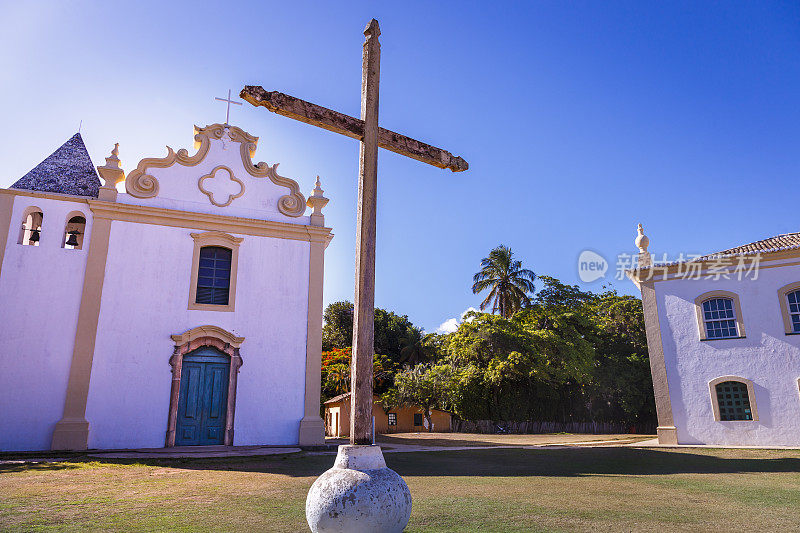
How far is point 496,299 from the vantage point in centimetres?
3447

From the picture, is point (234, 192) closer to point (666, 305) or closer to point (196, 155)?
point (196, 155)

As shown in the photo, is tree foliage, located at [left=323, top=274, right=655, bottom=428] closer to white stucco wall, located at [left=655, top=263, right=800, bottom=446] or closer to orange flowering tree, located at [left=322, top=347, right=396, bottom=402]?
orange flowering tree, located at [left=322, top=347, right=396, bottom=402]

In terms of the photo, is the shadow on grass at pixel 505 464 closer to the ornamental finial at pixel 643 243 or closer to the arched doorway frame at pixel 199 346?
the arched doorway frame at pixel 199 346

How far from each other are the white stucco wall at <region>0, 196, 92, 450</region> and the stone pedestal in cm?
1129

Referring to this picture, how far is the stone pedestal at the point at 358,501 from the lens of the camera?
3.27 metres

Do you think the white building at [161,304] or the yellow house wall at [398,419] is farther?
the yellow house wall at [398,419]

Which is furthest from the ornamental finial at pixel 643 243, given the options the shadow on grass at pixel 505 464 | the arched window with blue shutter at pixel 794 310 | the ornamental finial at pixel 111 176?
the ornamental finial at pixel 111 176

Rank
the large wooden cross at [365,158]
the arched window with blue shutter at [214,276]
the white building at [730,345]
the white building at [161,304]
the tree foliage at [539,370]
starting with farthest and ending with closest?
the tree foliage at [539,370] < the white building at [730,345] < the arched window with blue shutter at [214,276] < the white building at [161,304] < the large wooden cross at [365,158]

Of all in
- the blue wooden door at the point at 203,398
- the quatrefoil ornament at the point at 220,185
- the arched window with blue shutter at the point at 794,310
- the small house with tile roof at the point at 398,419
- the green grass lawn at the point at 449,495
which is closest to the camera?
the green grass lawn at the point at 449,495

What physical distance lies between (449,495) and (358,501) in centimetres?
331

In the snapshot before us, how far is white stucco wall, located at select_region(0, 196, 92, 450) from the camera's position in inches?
458

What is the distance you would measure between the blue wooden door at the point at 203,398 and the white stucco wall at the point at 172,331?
39 centimetres

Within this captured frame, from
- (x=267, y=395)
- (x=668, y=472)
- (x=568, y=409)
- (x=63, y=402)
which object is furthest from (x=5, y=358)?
(x=568, y=409)

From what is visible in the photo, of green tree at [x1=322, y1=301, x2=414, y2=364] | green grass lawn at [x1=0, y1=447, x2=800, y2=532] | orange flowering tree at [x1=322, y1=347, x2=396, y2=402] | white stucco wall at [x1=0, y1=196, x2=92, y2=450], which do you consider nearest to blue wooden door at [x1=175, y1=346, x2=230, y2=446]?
white stucco wall at [x1=0, y1=196, x2=92, y2=450]
